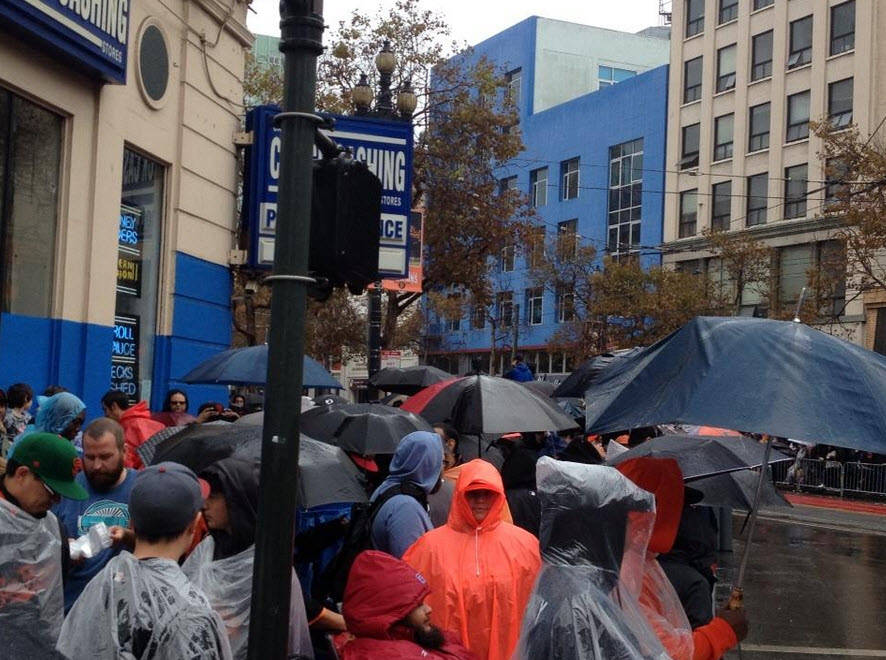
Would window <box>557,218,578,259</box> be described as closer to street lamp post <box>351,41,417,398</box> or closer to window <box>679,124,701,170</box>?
window <box>679,124,701,170</box>

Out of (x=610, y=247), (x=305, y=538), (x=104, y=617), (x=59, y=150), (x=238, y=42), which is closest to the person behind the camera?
(x=104, y=617)

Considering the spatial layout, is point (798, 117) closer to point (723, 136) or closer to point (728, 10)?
point (723, 136)

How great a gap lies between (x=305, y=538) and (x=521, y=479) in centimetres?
202

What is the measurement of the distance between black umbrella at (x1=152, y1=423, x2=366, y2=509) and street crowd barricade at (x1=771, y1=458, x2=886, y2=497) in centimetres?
2156

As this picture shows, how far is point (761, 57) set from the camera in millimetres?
45656

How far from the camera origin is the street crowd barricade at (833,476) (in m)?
26.7

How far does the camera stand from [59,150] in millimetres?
11562

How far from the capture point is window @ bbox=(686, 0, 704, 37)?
4891 cm

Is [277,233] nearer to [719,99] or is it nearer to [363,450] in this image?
[363,450]

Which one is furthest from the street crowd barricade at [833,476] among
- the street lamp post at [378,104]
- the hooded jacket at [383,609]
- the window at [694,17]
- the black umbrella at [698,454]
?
the window at [694,17]

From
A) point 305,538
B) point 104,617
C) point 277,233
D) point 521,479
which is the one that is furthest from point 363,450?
point 104,617

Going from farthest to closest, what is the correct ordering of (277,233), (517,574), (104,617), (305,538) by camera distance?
(305,538) < (517,574) < (277,233) < (104,617)

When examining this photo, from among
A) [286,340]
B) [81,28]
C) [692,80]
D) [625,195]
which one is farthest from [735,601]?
[625,195]

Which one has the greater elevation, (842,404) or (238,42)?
(238,42)
